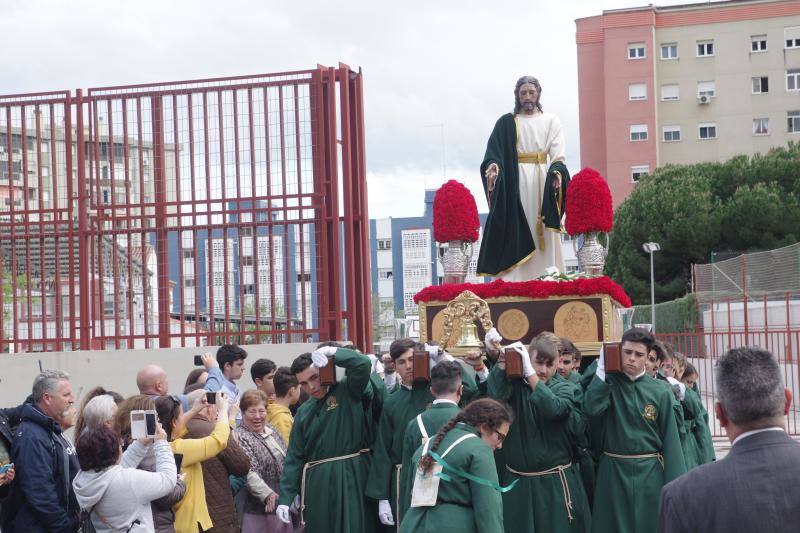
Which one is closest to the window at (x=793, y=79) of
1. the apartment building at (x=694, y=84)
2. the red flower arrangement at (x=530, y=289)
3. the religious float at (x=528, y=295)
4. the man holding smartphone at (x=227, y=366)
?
the apartment building at (x=694, y=84)

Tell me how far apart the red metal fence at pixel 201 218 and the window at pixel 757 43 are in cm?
4622

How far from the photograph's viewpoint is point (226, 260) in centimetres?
1219

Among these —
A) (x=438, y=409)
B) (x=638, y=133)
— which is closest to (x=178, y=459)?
(x=438, y=409)

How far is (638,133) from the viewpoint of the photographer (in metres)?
55.5

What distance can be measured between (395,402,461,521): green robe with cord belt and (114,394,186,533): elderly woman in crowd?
4.54 feet

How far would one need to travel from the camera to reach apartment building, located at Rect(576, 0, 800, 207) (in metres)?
54.6

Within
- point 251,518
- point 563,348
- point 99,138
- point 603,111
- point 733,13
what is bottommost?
point 251,518

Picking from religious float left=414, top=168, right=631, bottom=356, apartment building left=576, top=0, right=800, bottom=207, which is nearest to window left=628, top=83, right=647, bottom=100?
apartment building left=576, top=0, right=800, bottom=207

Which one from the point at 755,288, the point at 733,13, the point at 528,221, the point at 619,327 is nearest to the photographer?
the point at 619,327

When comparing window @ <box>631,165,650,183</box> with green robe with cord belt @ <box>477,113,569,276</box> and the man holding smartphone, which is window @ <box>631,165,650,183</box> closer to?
green robe with cord belt @ <box>477,113,569,276</box>

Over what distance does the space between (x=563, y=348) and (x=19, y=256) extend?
25.6 feet

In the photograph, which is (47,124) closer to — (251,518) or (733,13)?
(251,518)

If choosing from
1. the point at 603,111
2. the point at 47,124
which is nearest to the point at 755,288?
the point at 47,124

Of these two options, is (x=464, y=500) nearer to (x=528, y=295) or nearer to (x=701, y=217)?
(x=528, y=295)
